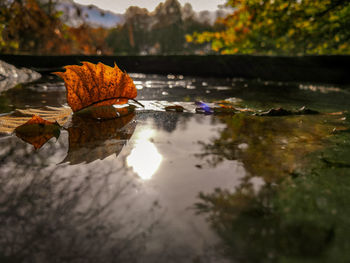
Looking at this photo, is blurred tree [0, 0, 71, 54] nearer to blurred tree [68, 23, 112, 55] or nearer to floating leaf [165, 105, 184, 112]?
blurred tree [68, 23, 112, 55]

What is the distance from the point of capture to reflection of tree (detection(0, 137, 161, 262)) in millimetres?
354

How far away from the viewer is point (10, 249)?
35 centimetres

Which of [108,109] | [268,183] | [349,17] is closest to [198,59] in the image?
[349,17]

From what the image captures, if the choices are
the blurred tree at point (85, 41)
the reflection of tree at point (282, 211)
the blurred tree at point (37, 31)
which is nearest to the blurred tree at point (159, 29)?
the blurred tree at point (85, 41)

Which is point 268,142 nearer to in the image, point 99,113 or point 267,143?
point 267,143

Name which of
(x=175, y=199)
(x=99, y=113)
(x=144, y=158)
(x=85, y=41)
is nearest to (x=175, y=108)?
(x=99, y=113)

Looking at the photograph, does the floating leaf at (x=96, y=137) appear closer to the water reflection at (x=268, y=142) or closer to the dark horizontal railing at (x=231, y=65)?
the water reflection at (x=268, y=142)

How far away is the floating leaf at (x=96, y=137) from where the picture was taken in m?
0.69

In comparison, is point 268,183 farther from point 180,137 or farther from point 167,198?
A: point 180,137

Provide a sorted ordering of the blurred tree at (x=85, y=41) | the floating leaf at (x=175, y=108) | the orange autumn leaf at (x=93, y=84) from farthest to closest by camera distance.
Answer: the blurred tree at (x=85, y=41) < the floating leaf at (x=175, y=108) < the orange autumn leaf at (x=93, y=84)

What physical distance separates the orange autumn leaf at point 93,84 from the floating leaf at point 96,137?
0.08 m

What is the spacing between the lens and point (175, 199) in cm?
48

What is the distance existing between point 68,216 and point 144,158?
0.91 feet

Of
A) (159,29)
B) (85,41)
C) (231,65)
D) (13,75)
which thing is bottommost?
(13,75)
